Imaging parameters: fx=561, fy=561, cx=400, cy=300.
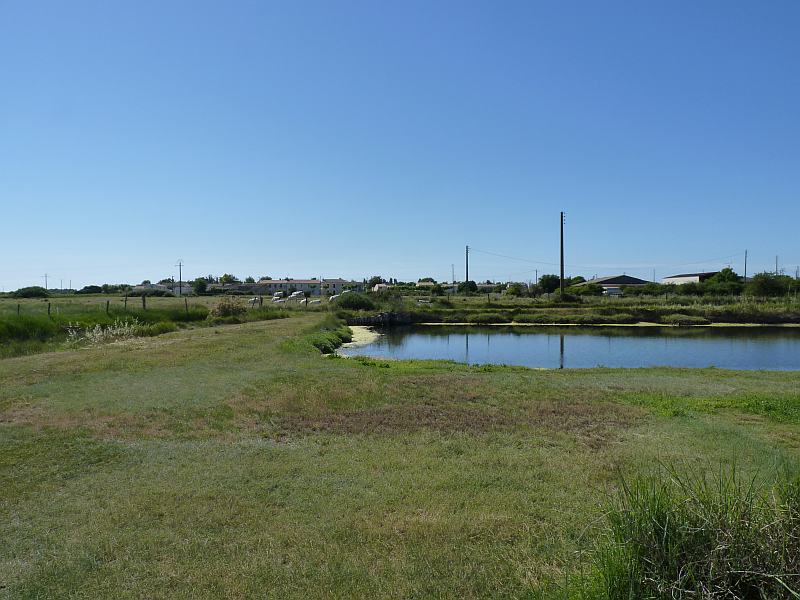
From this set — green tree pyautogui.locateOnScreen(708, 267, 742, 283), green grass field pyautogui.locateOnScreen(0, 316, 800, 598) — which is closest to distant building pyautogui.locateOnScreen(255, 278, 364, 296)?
green tree pyautogui.locateOnScreen(708, 267, 742, 283)

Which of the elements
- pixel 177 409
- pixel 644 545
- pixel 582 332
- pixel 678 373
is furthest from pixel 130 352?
pixel 582 332

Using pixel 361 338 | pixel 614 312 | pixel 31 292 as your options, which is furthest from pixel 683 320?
pixel 31 292

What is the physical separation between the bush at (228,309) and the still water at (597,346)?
10178 mm

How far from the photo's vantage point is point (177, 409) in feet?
34.2

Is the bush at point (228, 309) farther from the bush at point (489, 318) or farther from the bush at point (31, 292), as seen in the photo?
the bush at point (31, 292)

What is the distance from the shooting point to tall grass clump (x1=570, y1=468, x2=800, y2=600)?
10.1 ft

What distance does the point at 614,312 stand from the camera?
5084 centimetres

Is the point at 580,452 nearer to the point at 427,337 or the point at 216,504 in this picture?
the point at 216,504

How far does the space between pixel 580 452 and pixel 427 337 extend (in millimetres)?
31955

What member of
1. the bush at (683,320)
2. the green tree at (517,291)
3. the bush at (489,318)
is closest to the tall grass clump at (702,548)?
the bush at (489,318)

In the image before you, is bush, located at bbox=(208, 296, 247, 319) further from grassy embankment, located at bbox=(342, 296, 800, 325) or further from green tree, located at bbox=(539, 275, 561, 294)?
green tree, located at bbox=(539, 275, 561, 294)

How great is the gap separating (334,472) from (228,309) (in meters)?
33.2

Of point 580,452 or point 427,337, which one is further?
point 427,337

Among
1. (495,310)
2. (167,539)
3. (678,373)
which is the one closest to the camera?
(167,539)
